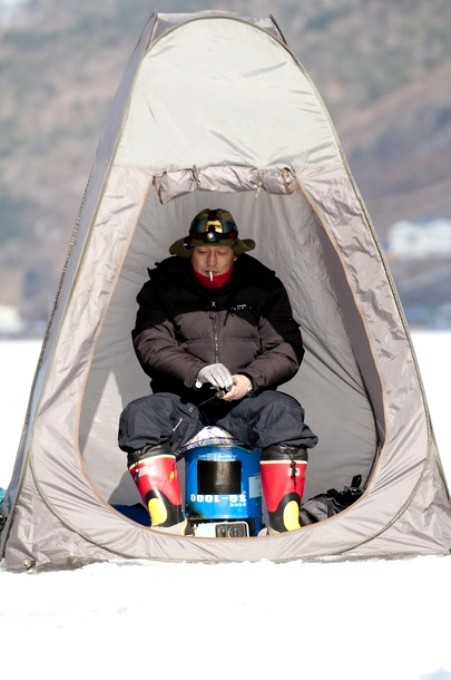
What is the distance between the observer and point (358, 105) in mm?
67000

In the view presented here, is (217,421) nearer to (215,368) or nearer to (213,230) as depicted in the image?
(215,368)

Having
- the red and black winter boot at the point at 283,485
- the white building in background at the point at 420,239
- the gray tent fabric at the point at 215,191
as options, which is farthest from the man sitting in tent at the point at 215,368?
the white building in background at the point at 420,239

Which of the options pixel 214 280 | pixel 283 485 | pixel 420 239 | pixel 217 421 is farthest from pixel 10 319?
pixel 283 485

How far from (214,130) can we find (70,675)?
7.42ft

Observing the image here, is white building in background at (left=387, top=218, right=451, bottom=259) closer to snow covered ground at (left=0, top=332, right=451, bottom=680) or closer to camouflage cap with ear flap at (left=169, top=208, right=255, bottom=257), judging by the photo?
camouflage cap with ear flap at (left=169, top=208, right=255, bottom=257)

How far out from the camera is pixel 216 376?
500 centimetres

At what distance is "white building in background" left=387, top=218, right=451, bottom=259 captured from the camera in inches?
2047

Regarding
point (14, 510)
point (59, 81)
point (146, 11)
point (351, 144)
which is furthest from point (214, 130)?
point (146, 11)

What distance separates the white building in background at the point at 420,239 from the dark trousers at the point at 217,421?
4632 centimetres

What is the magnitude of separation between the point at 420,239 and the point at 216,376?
161 feet

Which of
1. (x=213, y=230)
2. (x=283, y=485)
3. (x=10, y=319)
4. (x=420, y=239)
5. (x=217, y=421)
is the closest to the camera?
(x=283, y=485)

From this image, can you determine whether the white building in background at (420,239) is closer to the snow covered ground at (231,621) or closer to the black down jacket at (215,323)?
the black down jacket at (215,323)

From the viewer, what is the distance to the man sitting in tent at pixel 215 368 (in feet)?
16.3

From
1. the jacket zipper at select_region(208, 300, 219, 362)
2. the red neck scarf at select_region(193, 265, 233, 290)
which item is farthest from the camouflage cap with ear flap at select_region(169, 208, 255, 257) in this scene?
the jacket zipper at select_region(208, 300, 219, 362)
